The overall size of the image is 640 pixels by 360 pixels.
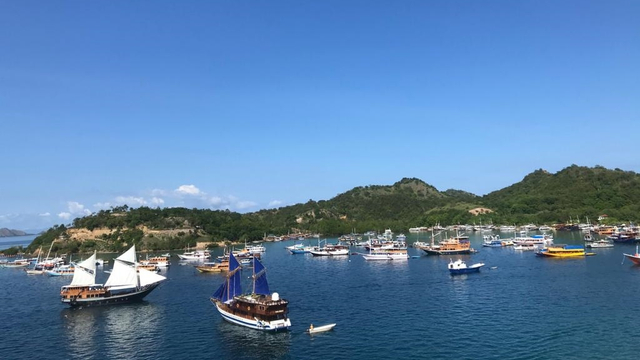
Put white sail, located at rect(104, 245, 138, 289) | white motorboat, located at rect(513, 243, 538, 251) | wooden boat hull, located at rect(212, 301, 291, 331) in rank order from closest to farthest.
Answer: wooden boat hull, located at rect(212, 301, 291, 331)
white sail, located at rect(104, 245, 138, 289)
white motorboat, located at rect(513, 243, 538, 251)

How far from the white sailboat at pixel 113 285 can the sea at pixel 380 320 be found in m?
2.46

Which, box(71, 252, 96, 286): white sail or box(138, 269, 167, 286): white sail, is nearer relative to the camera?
box(71, 252, 96, 286): white sail

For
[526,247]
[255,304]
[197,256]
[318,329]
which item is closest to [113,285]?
[255,304]

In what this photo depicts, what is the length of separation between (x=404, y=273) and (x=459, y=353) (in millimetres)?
60178

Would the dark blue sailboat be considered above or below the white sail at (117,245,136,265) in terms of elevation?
below

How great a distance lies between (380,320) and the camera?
60.6 m

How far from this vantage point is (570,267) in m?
102

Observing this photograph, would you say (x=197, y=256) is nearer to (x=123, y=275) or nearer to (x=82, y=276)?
(x=123, y=275)

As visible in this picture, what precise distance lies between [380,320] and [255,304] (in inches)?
709

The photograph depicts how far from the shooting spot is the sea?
4828cm

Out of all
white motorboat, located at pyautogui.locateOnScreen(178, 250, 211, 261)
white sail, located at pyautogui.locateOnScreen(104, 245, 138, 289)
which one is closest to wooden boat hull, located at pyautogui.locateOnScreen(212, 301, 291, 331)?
white sail, located at pyautogui.locateOnScreen(104, 245, 138, 289)

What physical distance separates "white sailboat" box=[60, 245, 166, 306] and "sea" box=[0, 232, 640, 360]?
96.9 inches

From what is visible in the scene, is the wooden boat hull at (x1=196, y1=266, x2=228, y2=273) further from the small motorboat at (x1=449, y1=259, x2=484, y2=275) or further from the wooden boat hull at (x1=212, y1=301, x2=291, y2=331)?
the wooden boat hull at (x1=212, y1=301, x2=291, y2=331)

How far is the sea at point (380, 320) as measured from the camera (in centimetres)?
4828
